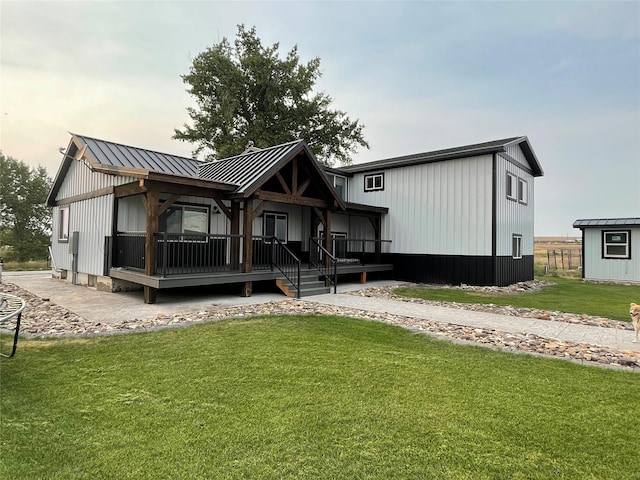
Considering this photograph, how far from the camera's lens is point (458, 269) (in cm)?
1392

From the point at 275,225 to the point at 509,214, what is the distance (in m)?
9.07

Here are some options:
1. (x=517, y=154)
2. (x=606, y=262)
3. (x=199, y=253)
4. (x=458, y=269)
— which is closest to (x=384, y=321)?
(x=199, y=253)

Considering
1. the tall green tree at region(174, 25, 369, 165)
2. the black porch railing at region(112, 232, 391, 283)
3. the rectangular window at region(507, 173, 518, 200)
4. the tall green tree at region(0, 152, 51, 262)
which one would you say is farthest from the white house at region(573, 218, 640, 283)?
the tall green tree at region(0, 152, 51, 262)

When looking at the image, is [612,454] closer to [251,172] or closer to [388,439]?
[388,439]

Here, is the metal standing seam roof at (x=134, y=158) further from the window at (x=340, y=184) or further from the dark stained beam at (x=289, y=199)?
the window at (x=340, y=184)

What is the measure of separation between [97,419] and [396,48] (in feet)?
56.7

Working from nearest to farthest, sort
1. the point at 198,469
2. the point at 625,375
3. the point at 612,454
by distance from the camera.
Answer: the point at 198,469, the point at 612,454, the point at 625,375

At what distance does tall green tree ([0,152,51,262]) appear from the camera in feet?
83.4

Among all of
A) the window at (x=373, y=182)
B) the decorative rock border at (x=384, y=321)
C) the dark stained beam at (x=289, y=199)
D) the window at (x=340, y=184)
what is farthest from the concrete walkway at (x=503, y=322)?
the window at (x=340, y=184)

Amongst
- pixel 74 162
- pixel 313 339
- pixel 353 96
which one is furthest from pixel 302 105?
pixel 313 339

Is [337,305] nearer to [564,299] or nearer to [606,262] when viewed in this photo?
[564,299]

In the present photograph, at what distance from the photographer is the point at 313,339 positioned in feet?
18.2

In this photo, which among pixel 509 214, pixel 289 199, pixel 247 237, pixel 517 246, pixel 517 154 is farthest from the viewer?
pixel 517 246

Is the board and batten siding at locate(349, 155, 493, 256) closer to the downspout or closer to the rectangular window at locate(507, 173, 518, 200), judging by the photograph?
the downspout
